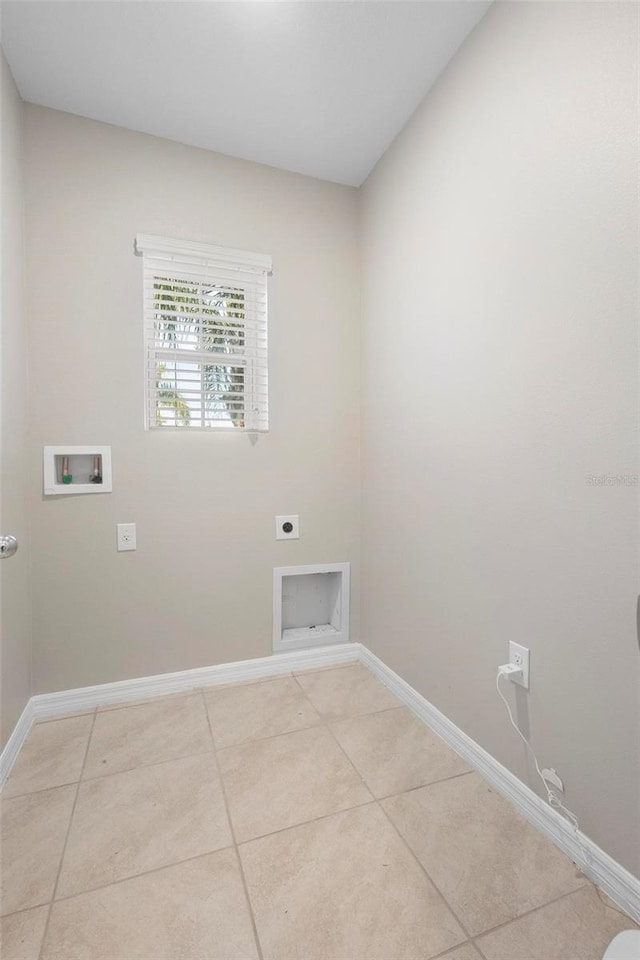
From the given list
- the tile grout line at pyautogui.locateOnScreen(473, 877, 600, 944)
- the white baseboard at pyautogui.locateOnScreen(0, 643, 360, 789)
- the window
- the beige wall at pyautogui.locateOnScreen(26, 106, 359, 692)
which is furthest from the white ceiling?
the tile grout line at pyautogui.locateOnScreen(473, 877, 600, 944)

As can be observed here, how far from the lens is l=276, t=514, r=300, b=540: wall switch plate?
2.19 m

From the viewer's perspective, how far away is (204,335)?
1994 mm

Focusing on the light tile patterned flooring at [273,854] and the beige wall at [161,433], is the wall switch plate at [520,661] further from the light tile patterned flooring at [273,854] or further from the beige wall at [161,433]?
the beige wall at [161,433]

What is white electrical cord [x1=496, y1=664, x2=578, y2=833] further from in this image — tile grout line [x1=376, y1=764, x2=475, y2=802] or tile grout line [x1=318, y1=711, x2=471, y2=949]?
tile grout line [x1=318, y1=711, x2=471, y2=949]

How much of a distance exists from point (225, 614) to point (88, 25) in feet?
7.58

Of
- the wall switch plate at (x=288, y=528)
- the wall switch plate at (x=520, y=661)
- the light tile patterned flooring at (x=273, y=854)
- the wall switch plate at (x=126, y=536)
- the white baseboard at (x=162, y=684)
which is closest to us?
the light tile patterned flooring at (x=273, y=854)

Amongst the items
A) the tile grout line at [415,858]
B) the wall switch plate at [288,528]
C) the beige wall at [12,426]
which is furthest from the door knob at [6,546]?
the tile grout line at [415,858]

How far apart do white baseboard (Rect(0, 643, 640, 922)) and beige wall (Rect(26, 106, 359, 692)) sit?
7 centimetres

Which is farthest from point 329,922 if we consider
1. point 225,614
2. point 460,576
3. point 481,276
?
point 481,276

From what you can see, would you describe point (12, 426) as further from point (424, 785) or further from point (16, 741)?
point (424, 785)

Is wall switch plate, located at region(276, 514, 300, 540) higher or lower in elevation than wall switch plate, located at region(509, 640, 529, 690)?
higher

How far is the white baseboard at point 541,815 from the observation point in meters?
1.03

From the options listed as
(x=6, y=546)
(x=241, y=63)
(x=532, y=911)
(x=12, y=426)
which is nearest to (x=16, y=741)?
(x=6, y=546)

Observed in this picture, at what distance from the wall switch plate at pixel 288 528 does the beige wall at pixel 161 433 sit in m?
0.03
